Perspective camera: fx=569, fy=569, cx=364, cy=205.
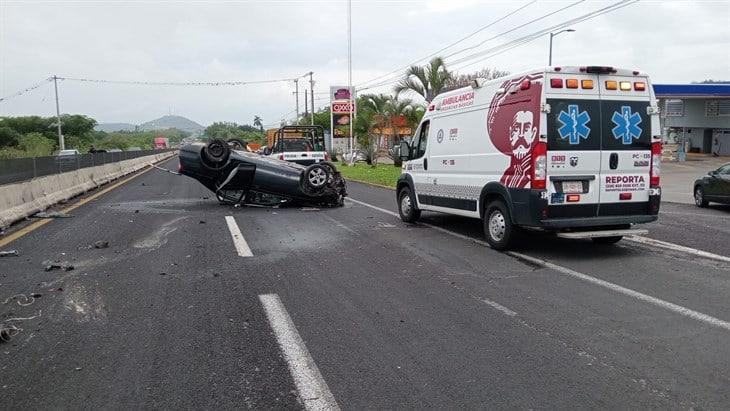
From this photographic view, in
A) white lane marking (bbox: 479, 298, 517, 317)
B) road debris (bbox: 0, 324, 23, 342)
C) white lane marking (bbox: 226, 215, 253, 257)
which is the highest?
white lane marking (bbox: 226, 215, 253, 257)

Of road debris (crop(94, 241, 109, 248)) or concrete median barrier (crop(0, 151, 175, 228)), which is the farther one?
concrete median barrier (crop(0, 151, 175, 228))

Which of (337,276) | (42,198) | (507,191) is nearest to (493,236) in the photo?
(507,191)

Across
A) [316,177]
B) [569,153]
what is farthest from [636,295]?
[316,177]

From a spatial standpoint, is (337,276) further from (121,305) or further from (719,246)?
(719,246)

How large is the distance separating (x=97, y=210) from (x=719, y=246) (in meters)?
13.4

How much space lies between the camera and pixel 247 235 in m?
10.3

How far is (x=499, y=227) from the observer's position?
28.4 feet

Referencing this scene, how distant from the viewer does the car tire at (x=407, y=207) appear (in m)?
11.7

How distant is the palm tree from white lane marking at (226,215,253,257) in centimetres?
1908

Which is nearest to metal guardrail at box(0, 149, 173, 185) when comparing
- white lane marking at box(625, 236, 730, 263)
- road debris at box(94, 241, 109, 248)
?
road debris at box(94, 241, 109, 248)

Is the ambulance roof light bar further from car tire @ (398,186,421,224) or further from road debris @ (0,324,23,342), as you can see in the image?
road debris @ (0,324,23,342)

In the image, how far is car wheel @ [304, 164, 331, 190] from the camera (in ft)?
48.1

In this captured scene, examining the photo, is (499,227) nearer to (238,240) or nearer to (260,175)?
(238,240)

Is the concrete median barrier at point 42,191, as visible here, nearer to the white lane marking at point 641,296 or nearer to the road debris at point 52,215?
the road debris at point 52,215
